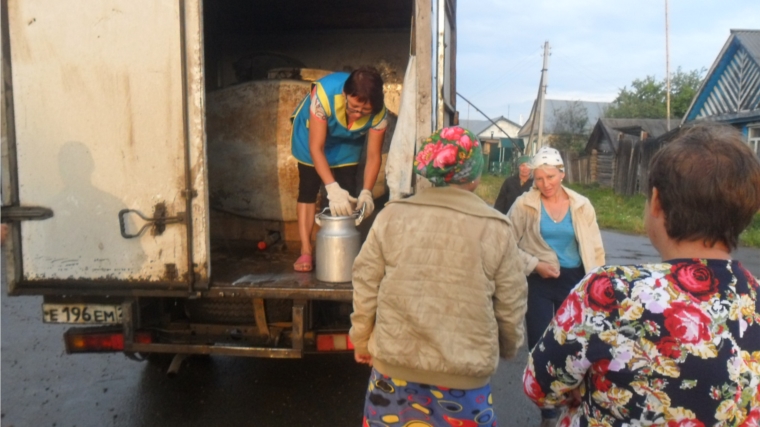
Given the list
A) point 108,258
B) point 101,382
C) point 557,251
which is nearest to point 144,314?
point 108,258

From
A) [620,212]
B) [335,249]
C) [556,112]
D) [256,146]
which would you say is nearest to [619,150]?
[620,212]

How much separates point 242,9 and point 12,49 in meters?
2.41

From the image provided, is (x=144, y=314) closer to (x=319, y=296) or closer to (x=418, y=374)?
(x=319, y=296)

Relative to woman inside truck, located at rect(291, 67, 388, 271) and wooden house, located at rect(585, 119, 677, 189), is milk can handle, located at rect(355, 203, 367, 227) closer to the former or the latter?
woman inside truck, located at rect(291, 67, 388, 271)

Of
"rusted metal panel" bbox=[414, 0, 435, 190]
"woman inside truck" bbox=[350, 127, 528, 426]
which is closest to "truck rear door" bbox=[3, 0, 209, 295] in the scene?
"rusted metal panel" bbox=[414, 0, 435, 190]

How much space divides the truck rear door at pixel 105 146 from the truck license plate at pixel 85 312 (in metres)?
0.18

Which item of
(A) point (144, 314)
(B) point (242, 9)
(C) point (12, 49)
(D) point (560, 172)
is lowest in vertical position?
(A) point (144, 314)

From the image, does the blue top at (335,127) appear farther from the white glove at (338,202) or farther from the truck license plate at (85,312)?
the truck license plate at (85,312)

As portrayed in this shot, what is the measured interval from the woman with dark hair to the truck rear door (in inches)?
90.3

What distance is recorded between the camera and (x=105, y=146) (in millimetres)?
3002

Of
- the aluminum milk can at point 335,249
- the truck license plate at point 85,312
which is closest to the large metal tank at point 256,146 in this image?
the aluminum milk can at point 335,249

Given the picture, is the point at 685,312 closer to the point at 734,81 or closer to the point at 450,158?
the point at 450,158

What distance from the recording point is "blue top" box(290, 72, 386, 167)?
12.0 feet

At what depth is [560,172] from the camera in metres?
3.56
